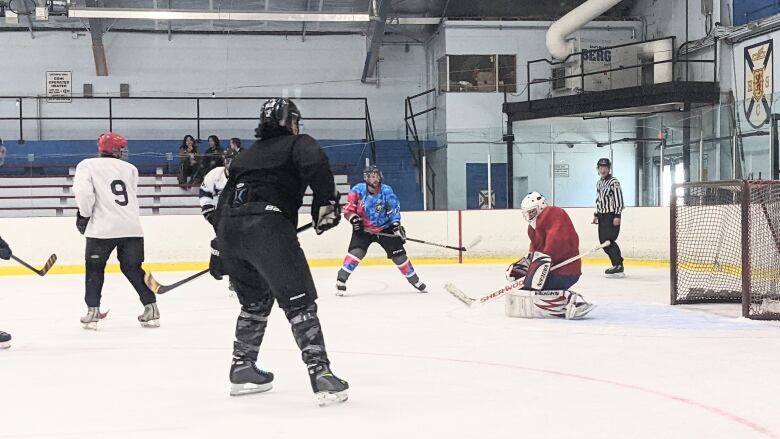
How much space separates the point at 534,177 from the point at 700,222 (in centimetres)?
387

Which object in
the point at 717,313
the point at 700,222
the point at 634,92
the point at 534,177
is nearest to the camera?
the point at 717,313

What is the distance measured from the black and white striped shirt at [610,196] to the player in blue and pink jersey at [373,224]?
277 centimetres

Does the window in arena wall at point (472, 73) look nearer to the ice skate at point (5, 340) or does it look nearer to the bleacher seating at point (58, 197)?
the bleacher seating at point (58, 197)

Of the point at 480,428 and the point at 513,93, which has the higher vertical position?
the point at 513,93

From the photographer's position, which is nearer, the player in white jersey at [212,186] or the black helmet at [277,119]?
the black helmet at [277,119]

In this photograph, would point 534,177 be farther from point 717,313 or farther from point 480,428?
point 480,428

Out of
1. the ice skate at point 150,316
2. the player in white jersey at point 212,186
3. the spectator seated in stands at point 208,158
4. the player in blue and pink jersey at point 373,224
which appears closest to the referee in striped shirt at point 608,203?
the player in blue and pink jersey at point 373,224

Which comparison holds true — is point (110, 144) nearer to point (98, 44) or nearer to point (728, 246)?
point (728, 246)

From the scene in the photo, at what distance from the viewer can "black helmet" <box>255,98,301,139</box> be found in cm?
349

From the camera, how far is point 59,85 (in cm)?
1716

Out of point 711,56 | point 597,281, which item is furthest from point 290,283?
point 711,56

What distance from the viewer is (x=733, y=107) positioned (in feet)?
35.6

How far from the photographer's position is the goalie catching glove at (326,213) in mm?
3416

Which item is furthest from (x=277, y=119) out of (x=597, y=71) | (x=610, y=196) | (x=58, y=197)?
(x=597, y=71)
